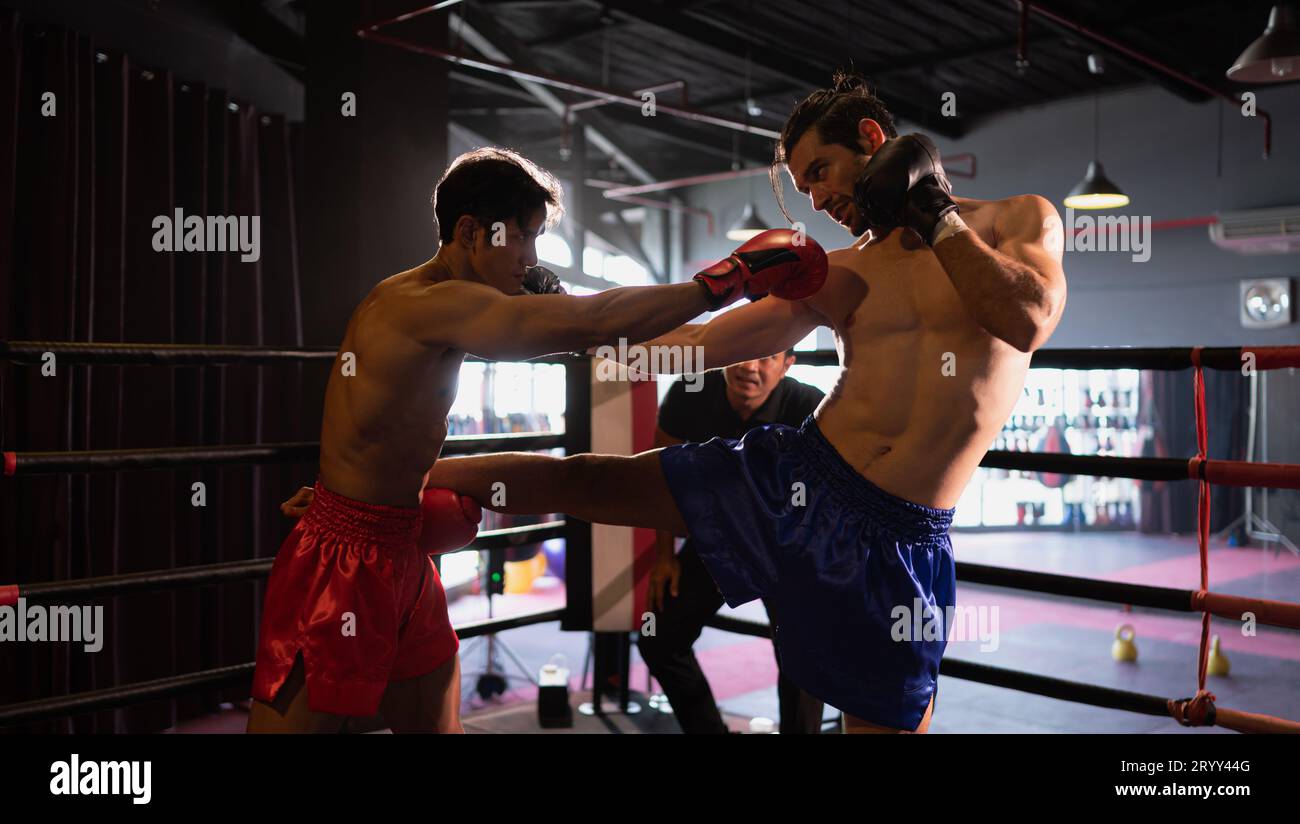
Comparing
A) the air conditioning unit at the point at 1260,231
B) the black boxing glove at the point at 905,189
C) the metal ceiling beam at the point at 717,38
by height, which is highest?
the metal ceiling beam at the point at 717,38

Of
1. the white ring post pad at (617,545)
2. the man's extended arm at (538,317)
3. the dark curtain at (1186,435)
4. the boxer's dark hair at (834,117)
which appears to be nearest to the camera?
the man's extended arm at (538,317)

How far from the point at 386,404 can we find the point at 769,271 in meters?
0.68

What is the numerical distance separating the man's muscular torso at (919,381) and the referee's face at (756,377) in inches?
34.3

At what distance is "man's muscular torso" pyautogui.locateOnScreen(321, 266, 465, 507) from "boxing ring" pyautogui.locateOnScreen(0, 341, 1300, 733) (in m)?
0.55

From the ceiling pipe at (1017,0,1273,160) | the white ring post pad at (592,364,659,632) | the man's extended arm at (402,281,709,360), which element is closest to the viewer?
the man's extended arm at (402,281,709,360)

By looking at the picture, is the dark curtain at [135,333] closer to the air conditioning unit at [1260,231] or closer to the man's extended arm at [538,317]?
the man's extended arm at [538,317]

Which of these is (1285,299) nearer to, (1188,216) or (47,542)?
(1188,216)

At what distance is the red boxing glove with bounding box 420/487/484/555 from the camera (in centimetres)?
171

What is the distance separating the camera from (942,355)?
1.69 meters

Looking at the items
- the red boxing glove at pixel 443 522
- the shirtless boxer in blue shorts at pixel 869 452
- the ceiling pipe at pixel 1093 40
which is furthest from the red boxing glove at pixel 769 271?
the ceiling pipe at pixel 1093 40

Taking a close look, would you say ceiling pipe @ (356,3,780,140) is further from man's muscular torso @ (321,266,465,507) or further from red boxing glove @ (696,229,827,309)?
man's muscular torso @ (321,266,465,507)

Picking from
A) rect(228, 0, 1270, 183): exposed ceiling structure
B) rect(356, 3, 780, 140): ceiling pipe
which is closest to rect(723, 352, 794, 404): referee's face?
rect(356, 3, 780, 140): ceiling pipe

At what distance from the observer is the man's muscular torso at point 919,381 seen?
1.68m

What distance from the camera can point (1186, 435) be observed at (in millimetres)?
8102
